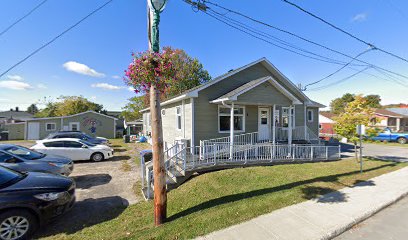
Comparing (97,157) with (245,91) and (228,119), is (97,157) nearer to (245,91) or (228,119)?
(228,119)

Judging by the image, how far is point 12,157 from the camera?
709 centimetres

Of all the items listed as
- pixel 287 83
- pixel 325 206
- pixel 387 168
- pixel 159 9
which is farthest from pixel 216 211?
pixel 287 83

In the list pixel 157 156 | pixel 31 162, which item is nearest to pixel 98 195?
pixel 31 162

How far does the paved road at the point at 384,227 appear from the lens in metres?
4.10

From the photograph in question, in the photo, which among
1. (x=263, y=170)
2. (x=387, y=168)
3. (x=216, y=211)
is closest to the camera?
(x=216, y=211)

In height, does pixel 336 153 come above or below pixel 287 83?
below

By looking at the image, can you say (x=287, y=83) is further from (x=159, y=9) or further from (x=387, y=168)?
(x=159, y=9)

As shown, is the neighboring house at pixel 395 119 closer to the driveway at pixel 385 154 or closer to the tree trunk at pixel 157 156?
the driveway at pixel 385 154

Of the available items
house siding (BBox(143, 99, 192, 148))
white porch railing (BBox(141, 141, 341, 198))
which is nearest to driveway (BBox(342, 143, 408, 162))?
white porch railing (BBox(141, 141, 341, 198))

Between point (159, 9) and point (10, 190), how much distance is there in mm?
4999

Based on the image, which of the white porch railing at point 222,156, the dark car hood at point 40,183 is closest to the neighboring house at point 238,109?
the white porch railing at point 222,156

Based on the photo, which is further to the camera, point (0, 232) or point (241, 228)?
point (241, 228)

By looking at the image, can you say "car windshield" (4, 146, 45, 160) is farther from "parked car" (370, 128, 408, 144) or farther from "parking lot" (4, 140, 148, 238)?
"parked car" (370, 128, 408, 144)

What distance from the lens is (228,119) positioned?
11.2 m
